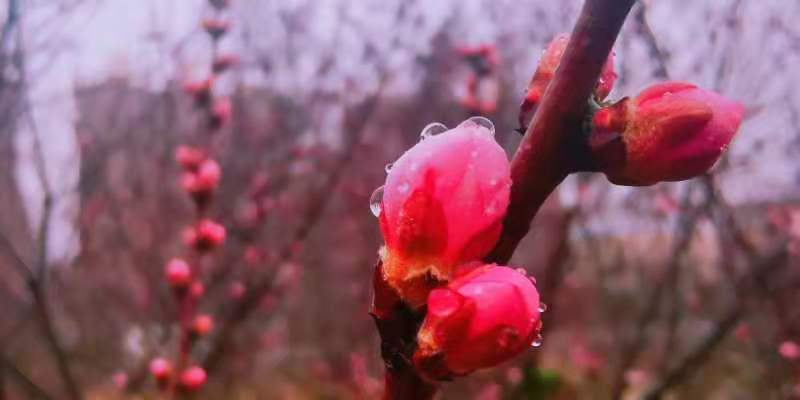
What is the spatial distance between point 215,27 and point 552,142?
9.16 feet

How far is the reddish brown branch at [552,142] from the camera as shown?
0.67 metres

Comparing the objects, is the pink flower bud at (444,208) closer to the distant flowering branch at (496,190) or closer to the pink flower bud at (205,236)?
the distant flowering branch at (496,190)

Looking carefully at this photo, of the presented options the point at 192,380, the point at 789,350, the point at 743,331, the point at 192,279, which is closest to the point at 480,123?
the point at 192,380

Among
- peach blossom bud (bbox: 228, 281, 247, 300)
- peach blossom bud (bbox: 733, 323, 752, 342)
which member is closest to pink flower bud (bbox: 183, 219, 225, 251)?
peach blossom bud (bbox: 228, 281, 247, 300)

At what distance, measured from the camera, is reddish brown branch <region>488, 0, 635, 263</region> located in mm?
667

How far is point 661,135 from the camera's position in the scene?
0.70 metres

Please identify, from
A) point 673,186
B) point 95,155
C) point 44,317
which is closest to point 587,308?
point 673,186

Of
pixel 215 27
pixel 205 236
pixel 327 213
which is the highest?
pixel 215 27

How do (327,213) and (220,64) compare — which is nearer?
(220,64)

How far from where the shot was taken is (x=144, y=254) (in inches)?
229

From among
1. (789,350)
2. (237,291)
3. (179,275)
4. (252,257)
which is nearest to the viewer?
(179,275)

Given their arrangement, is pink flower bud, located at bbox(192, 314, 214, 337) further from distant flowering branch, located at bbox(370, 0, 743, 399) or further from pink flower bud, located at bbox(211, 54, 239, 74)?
distant flowering branch, located at bbox(370, 0, 743, 399)

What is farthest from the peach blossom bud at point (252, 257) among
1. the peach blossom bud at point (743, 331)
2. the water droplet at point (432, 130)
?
the water droplet at point (432, 130)

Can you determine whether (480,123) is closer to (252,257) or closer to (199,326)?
(199,326)
